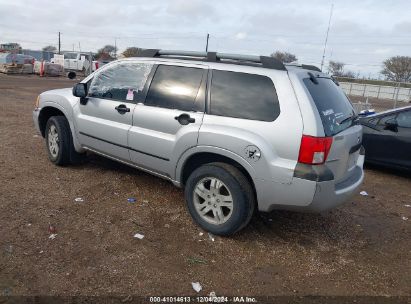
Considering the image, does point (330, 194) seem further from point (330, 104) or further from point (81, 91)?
point (81, 91)

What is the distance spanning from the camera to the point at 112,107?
489 cm

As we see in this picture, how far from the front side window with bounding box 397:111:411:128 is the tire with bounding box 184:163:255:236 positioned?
416 centimetres

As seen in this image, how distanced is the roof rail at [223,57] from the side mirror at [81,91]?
3.07 feet

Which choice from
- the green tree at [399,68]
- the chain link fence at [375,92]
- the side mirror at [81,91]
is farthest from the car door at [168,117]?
the green tree at [399,68]

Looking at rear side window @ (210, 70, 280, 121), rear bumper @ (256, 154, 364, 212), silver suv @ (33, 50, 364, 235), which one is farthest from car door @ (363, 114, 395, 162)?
rear side window @ (210, 70, 280, 121)

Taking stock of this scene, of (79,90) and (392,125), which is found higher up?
(79,90)

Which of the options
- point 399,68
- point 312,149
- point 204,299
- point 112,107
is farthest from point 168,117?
point 399,68

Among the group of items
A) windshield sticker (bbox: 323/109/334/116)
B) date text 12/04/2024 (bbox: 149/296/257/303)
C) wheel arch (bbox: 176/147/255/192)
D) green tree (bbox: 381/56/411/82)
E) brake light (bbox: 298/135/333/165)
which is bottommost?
date text 12/04/2024 (bbox: 149/296/257/303)

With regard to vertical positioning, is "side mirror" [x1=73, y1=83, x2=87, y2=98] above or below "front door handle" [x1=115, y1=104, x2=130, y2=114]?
above

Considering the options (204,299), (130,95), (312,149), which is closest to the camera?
(204,299)

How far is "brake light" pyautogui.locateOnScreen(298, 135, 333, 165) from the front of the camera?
339 cm

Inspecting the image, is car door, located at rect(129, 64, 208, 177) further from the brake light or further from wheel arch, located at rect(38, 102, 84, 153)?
wheel arch, located at rect(38, 102, 84, 153)

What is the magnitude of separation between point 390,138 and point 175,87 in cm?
426

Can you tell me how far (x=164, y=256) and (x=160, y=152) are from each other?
4.03 ft
